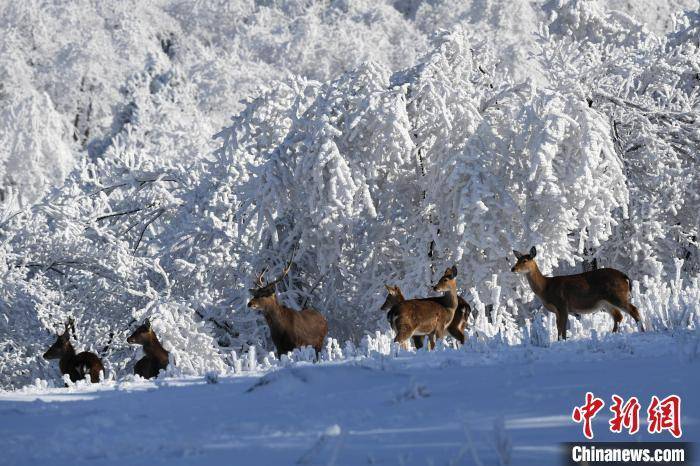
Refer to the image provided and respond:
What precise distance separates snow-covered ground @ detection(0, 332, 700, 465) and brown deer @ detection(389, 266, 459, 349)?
2.59m

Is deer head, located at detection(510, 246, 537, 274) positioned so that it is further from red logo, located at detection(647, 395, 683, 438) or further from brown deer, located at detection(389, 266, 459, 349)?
red logo, located at detection(647, 395, 683, 438)

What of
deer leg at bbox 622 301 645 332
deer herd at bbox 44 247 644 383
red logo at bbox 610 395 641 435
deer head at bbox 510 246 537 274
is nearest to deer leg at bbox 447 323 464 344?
deer herd at bbox 44 247 644 383

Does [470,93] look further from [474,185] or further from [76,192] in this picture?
[76,192]

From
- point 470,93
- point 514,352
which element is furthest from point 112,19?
point 514,352

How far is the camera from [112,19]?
75.3m

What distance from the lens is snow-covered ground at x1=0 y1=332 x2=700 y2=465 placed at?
399cm

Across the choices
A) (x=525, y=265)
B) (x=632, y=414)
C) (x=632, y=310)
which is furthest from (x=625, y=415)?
(x=525, y=265)

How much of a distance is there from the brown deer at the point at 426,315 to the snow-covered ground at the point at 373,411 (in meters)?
2.59

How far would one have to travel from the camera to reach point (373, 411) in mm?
4875

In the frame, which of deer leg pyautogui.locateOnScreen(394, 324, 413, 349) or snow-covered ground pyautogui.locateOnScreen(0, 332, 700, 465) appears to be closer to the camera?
snow-covered ground pyautogui.locateOnScreen(0, 332, 700, 465)

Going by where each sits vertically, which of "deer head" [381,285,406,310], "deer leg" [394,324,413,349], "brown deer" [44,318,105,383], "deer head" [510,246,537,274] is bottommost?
"brown deer" [44,318,105,383]

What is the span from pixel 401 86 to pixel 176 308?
19.9 ft

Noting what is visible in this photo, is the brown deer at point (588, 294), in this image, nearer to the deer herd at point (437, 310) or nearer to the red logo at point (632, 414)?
the deer herd at point (437, 310)

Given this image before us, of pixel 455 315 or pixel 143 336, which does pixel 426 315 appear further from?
pixel 143 336
